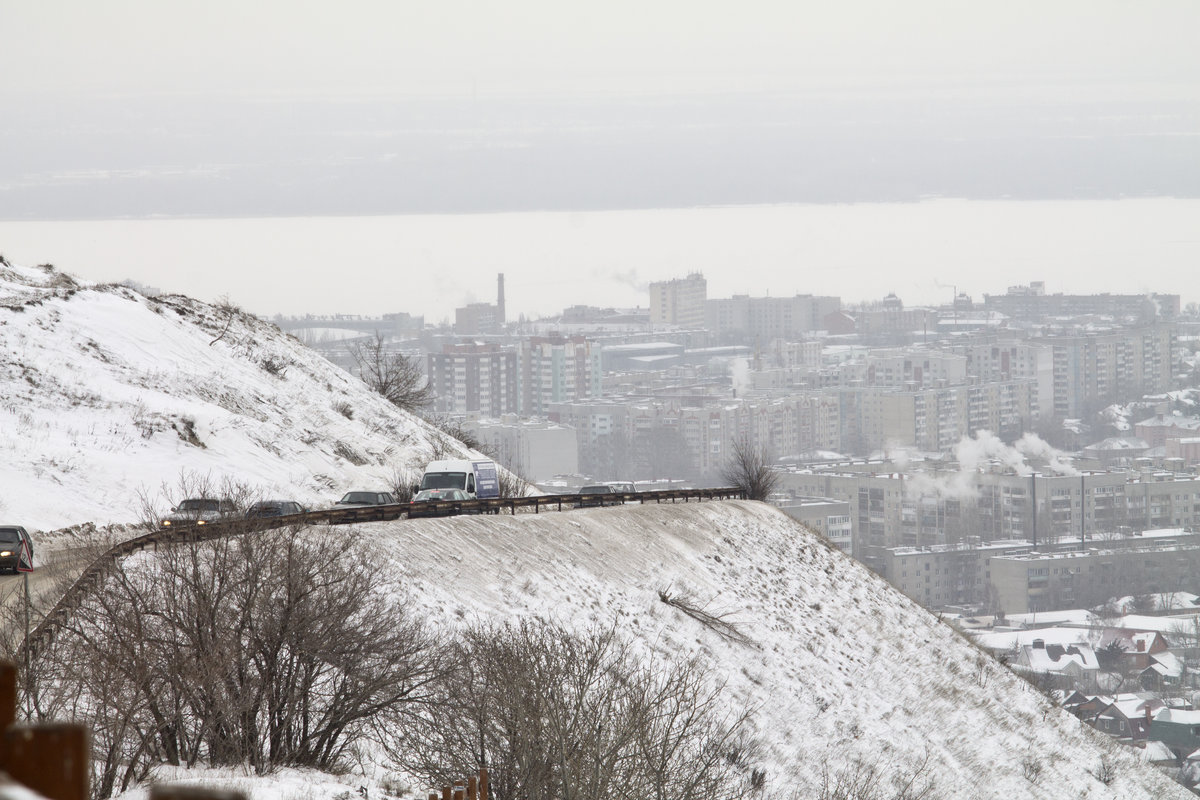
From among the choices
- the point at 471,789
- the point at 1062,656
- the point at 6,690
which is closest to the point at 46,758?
the point at 6,690

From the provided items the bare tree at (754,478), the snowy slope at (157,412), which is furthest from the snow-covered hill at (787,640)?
the bare tree at (754,478)

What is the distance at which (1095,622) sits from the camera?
139375mm

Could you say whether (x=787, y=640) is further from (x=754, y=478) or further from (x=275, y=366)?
(x=275, y=366)

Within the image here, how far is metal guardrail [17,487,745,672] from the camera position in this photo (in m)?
16.3

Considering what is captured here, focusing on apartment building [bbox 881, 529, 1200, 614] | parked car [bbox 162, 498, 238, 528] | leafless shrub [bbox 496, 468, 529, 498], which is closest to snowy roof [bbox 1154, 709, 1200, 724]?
leafless shrub [bbox 496, 468, 529, 498]

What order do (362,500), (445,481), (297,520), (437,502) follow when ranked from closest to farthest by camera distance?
(297,520), (437,502), (362,500), (445,481)

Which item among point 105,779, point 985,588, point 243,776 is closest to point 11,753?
point 105,779

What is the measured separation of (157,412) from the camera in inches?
1697

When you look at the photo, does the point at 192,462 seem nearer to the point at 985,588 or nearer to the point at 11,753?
the point at 11,753

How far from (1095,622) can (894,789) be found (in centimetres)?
12179

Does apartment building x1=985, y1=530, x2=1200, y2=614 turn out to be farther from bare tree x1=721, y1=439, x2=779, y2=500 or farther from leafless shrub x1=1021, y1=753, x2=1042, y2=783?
leafless shrub x1=1021, y1=753, x2=1042, y2=783

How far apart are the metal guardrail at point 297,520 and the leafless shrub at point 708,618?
5.06m

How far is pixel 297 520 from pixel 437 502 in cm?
1085

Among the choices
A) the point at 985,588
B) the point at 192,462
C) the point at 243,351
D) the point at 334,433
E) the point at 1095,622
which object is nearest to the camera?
the point at 192,462
